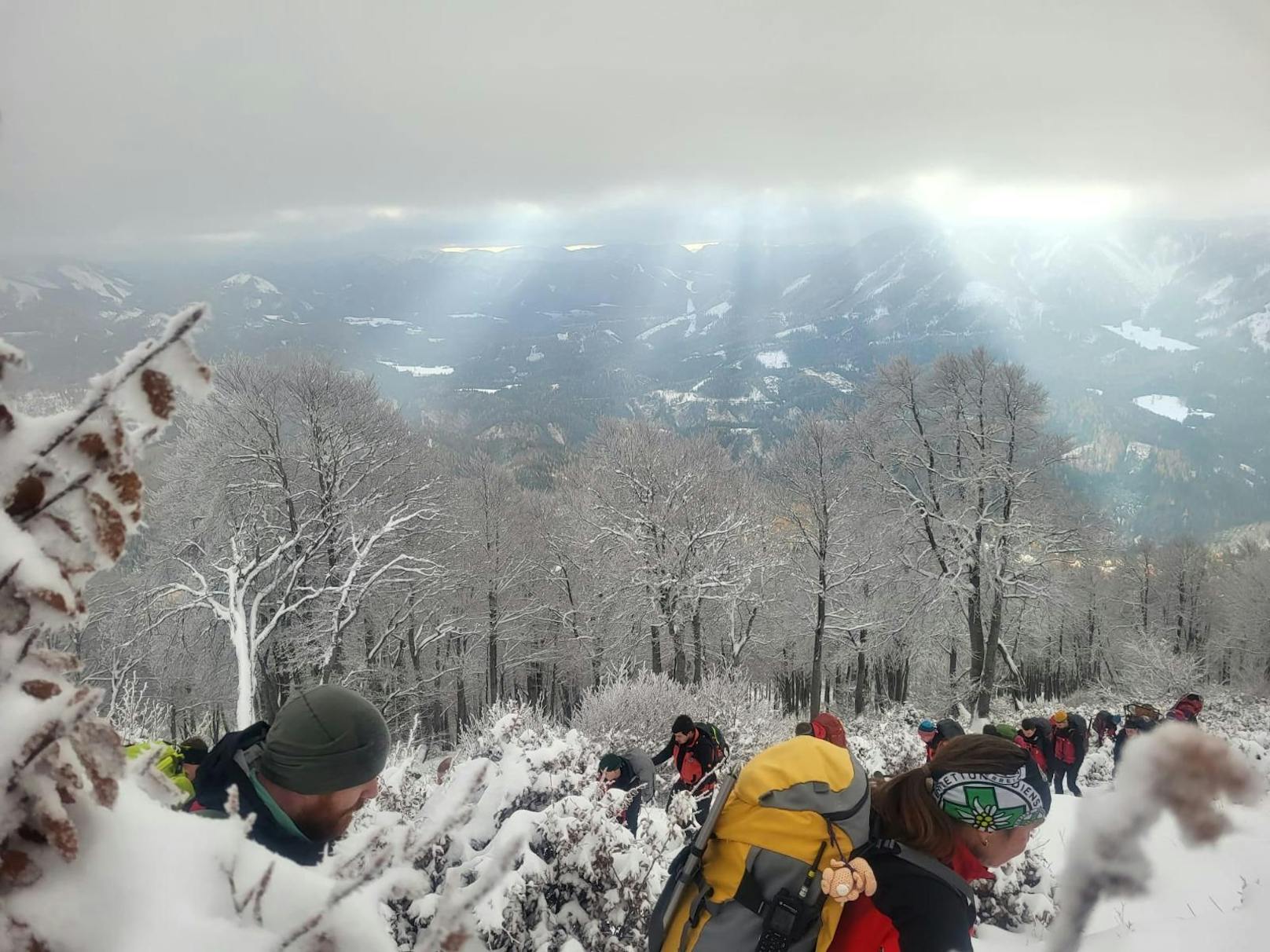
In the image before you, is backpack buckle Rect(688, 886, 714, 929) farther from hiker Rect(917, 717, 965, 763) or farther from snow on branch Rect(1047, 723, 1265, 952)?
hiker Rect(917, 717, 965, 763)

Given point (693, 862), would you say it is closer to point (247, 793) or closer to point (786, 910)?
point (786, 910)

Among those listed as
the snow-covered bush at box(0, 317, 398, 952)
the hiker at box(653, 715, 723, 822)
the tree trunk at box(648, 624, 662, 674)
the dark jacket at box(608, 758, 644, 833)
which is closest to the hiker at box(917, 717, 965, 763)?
the hiker at box(653, 715, 723, 822)

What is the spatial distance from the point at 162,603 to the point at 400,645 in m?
7.58

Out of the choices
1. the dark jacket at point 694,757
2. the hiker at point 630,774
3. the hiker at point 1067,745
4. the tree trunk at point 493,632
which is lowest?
the tree trunk at point 493,632

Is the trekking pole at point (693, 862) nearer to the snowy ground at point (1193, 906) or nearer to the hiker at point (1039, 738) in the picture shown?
the snowy ground at point (1193, 906)

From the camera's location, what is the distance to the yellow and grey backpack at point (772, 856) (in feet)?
6.10

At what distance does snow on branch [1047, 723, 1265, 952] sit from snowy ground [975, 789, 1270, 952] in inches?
60.9

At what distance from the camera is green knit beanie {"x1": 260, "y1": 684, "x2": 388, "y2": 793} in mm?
1883

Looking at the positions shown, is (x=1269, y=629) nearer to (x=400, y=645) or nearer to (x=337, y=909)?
(x=400, y=645)

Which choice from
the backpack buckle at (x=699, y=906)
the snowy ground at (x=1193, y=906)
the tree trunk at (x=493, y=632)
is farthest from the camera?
the tree trunk at (x=493, y=632)

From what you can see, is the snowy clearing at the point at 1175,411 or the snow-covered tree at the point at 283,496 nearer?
the snow-covered tree at the point at 283,496

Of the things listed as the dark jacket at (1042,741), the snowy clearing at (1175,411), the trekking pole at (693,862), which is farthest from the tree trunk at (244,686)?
the snowy clearing at (1175,411)

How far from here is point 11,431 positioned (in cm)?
60

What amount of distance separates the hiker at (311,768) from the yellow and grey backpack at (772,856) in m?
1.00
